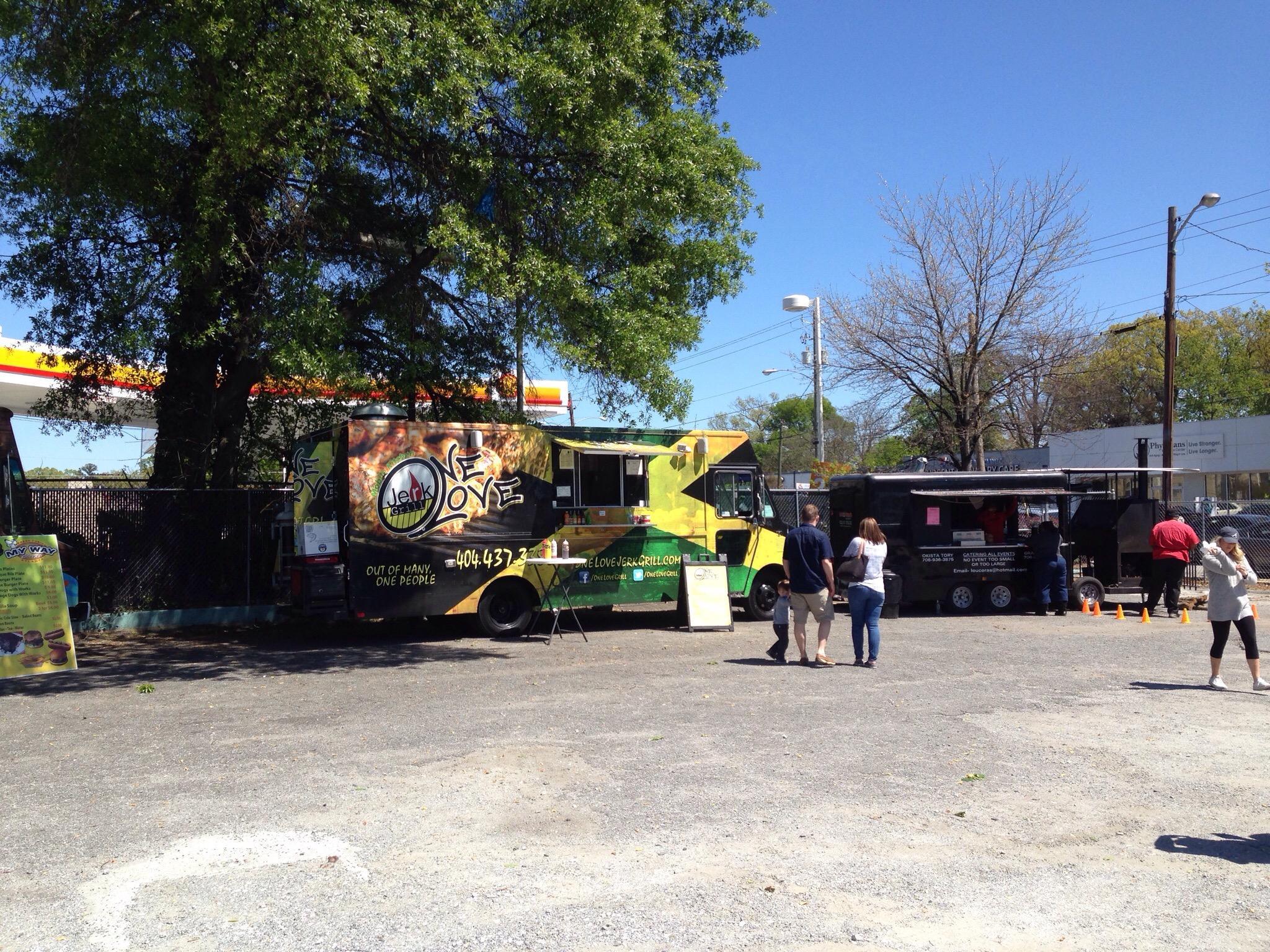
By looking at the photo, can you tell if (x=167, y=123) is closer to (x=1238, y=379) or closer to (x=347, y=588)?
(x=347, y=588)

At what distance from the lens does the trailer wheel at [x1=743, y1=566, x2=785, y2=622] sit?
16.5 meters

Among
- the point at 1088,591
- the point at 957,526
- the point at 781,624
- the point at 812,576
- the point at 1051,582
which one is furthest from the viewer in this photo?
the point at 1088,591

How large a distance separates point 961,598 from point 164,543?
1306 centimetres

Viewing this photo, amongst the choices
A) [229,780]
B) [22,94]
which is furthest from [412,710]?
[22,94]

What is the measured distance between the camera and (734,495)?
16000mm

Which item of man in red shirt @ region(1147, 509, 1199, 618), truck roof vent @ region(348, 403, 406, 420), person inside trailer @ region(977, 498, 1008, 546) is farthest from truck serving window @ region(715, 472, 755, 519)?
man in red shirt @ region(1147, 509, 1199, 618)

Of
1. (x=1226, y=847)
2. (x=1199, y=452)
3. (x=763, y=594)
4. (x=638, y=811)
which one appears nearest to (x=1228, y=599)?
(x=1226, y=847)

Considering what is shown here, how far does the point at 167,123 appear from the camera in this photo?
12883mm

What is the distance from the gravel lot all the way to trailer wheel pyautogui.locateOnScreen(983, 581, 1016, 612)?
6362mm

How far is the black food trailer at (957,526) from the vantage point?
1722 cm

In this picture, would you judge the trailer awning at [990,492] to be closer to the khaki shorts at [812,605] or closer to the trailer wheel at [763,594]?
the trailer wheel at [763,594]

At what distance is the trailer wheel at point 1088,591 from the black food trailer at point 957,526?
3 cm

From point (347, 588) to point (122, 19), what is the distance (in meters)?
7.10

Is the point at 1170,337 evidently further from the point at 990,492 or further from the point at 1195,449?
the point at 1195,449
